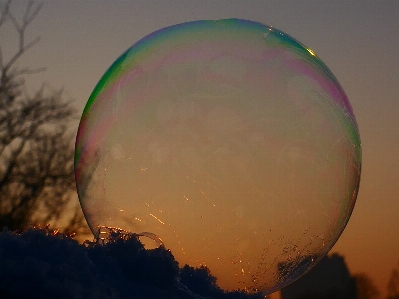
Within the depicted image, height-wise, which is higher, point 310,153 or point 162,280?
point 310,153

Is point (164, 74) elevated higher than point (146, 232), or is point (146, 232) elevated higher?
point (164, 74)

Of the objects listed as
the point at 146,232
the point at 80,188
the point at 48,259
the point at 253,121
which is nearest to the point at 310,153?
the point at 253,121

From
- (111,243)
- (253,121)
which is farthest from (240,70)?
(111,243)

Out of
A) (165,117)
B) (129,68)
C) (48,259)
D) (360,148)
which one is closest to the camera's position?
(48,259)

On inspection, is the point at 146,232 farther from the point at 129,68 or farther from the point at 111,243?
the point at 129,68

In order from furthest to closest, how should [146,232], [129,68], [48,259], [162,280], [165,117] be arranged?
[129,68]
[165,117]
[146,232]
[162,280]
[48,259]

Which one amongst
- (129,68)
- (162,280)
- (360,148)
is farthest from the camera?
(360,148)

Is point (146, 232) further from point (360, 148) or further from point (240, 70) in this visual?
point (360, 148)

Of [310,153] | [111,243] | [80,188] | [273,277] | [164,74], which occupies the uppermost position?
A: [164,74]

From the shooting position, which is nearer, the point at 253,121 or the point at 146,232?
the point at 146,232
